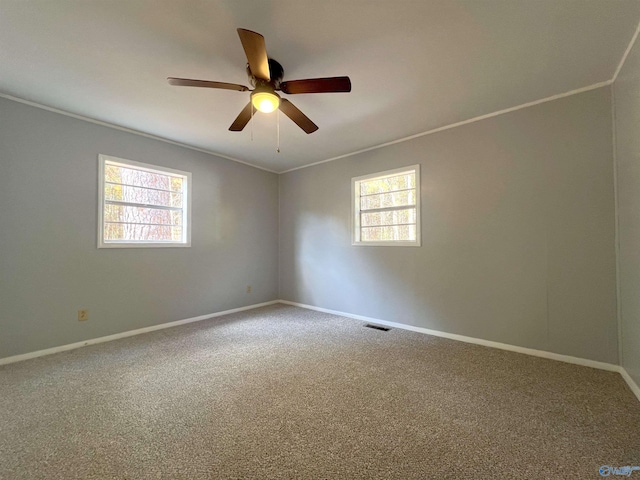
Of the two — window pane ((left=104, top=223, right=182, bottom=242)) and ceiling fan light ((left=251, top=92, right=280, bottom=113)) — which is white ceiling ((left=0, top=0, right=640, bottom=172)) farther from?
window pane ((left=104, top=223, right=182, bottom=242))

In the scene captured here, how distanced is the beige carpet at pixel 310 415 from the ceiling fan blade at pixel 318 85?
2182 mm

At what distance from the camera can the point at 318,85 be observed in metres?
1.77

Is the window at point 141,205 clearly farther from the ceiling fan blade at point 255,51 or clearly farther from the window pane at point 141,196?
the ceiling fan blade at point 255,51

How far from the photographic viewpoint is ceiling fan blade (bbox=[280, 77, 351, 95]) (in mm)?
1713

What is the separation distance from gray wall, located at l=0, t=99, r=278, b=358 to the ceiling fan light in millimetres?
2257

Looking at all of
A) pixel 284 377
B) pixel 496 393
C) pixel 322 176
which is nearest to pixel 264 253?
pixel 322 176

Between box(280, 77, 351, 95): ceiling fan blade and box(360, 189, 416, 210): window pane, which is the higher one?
box(280, 77, 351, 95): ceiling fan blade

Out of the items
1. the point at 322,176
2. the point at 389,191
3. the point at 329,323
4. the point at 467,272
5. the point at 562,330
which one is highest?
the point at 322,176

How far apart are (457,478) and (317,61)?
270 centimetres

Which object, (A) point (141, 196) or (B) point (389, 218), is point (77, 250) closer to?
(A) point (141, 196)

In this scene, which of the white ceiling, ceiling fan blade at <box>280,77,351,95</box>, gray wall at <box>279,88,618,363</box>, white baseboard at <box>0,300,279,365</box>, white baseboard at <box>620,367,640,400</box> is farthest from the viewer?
white baseboard at <box>0,300,279,365</box>

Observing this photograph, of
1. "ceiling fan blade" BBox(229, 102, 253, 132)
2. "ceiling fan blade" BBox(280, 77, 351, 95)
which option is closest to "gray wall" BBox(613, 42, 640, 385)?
"ceiling fan blade" BBox(280, 77, 351, 95)

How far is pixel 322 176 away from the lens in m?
4.34

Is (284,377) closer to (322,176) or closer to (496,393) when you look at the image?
(496,393)
